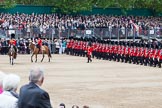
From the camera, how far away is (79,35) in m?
48.6

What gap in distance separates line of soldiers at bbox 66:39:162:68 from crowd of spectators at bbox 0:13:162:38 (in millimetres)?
3383

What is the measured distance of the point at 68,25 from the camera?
1932 inches

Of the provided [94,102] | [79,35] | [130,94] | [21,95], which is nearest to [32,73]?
[21,95]

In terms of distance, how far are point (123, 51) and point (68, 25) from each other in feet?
41.7

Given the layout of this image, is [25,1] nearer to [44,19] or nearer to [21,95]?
[44,19]

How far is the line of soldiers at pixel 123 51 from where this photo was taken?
33719 millimetres

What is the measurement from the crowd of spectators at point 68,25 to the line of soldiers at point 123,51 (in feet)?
11.1

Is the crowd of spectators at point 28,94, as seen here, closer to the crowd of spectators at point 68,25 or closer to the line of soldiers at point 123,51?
the line of soldiers at point 123,51

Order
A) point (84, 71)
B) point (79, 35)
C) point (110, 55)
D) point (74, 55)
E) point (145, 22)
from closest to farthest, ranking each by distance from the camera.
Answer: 1. point (84, 71)
2. point (110, 55)
3. point (74, 55)
4. point (79, 35)
5. point (145, 22)

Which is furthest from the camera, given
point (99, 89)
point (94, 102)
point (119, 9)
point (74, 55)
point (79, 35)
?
point (119, 9)

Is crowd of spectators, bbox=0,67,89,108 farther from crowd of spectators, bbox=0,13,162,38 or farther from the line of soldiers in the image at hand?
crowd of spectators, bbox=0,13,162,38

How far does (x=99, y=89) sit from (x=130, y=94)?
1.89 meters

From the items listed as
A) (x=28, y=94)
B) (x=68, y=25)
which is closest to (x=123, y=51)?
(x=68, y=25)

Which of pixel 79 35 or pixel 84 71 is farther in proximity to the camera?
pixel 79 35
